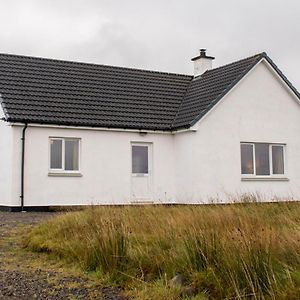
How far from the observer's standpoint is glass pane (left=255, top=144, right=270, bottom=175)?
22.8 meters

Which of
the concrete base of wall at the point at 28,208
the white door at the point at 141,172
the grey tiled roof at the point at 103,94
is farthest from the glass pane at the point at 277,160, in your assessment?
the concrete base of wall at the point at 28,208

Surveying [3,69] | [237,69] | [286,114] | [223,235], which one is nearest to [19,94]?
[3,69]

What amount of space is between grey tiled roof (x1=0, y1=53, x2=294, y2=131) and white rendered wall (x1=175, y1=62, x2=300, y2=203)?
0.67 meters

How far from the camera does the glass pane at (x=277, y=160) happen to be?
23.4 meters

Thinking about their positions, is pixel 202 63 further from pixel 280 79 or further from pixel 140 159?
pixel 140 159

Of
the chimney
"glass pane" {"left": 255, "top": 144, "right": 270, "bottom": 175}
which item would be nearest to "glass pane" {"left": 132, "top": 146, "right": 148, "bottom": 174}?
"glass pane" {"left": 255, "top": 144, "right": 270, "bottom": 175}

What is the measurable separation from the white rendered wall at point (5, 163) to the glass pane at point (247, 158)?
933cm

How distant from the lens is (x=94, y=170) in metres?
20.4

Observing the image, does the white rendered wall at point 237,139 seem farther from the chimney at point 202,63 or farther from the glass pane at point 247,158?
the chimney at point 202,63

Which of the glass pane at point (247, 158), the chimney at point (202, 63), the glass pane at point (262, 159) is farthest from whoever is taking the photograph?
the chimney at point (202, 63)

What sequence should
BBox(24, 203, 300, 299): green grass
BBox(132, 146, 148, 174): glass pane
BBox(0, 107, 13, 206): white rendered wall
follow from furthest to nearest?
1. BBox(132, 146, 148, 174): glass pane
2. BBox(0, 107, 13, 206): white rendered wall
3. BBox(24, 203, 300, 299): green grass

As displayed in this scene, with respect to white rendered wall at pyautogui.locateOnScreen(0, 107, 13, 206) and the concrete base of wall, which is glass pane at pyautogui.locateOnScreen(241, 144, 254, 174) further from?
white rendered wall at pyautogui.locateOnScreen(0, 107, 13, 206)

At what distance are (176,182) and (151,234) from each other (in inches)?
506

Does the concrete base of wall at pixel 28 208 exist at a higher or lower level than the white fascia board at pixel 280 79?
lower
